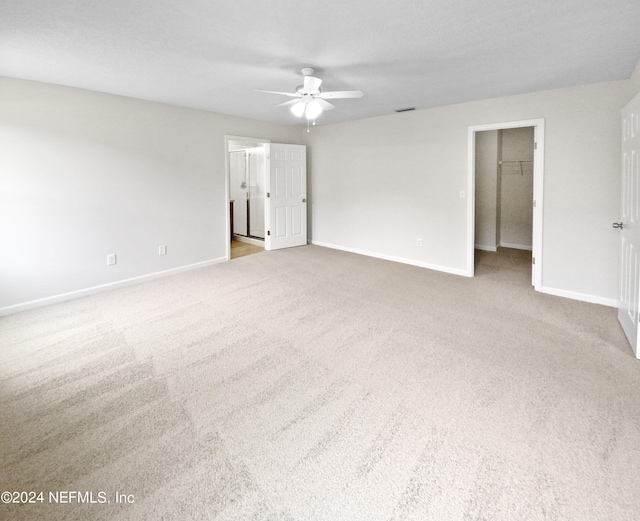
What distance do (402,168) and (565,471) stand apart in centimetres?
464

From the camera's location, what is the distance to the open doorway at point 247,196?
7.47m

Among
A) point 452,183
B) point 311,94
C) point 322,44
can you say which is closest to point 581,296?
→ point 452,183

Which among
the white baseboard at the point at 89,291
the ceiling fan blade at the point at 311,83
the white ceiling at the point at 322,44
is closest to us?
the white ceiling at the point at 322,44

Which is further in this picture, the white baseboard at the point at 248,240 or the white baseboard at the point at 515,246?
the white baseboard at the point at 248,240

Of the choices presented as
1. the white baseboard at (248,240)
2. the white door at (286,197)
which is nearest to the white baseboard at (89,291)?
the white door at (286,197)

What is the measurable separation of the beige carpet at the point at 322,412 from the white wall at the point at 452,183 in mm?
699

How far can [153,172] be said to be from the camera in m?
4.70

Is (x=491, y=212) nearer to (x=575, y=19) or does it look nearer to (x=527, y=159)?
(x=527, y=159)

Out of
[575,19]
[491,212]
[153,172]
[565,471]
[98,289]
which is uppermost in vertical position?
[575,19]

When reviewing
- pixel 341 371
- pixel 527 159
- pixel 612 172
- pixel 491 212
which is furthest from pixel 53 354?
pixel 527 159

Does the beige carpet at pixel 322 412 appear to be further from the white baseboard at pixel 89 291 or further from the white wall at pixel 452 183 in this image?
the white wall at pixel 452 183

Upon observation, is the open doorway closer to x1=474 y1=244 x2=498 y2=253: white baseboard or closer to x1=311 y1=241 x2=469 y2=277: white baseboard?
x1=311 y1=241 x2=469 y2=277: white baseboard

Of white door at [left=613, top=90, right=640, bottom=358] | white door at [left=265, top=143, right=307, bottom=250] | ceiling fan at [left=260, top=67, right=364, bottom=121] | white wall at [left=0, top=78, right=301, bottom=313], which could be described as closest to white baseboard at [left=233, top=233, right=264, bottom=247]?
white door at [left=265, top=143, right=307, bottom=250]

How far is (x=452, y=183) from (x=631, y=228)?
7.66 feet
